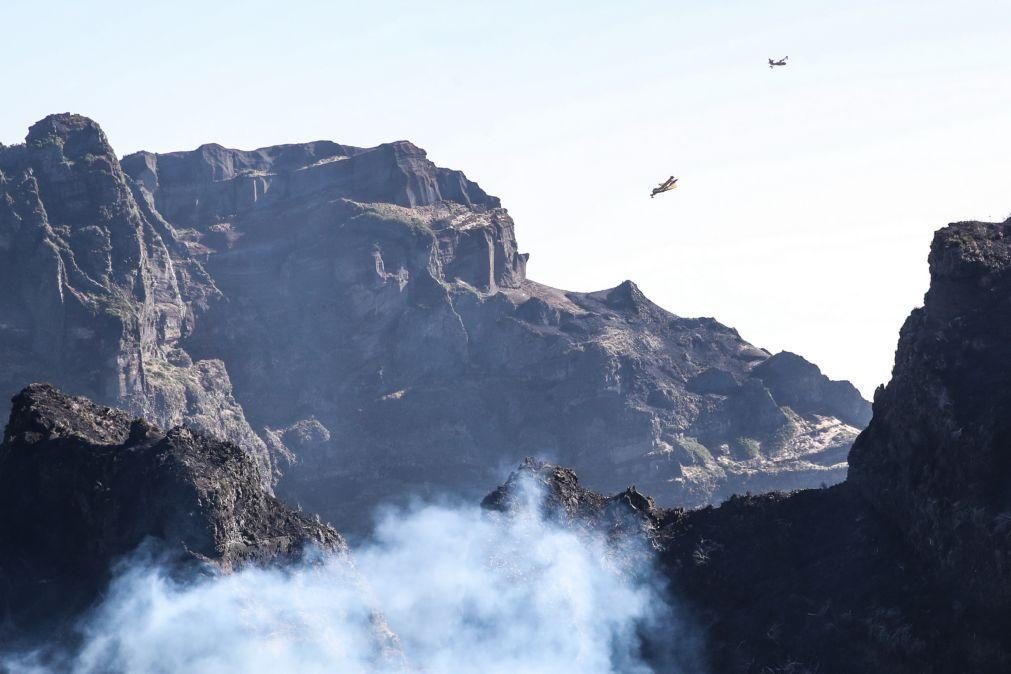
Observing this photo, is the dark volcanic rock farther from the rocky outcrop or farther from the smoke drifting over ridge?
the rocky outcrop

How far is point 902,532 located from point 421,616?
41919mm

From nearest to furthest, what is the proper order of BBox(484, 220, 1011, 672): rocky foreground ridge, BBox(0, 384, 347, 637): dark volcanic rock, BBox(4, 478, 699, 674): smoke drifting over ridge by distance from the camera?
BBox(484, 220, 1011, 672): rocky foreground ridge, BBox(4, 478, 699, 674): smoke drifting over ridge, BBox(0, 384, 347, 637): dark volcanic rock

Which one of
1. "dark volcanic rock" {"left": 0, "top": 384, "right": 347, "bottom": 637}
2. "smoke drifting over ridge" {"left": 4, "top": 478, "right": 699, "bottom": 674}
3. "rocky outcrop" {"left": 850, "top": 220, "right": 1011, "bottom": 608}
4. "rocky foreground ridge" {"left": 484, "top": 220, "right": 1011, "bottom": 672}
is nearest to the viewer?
"rocky foreground ridge" {"left": 484, "top": 220, "right": 1011, "bottom": 672}

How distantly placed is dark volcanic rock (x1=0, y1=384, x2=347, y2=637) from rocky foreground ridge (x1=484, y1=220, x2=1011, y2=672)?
27.9 meters

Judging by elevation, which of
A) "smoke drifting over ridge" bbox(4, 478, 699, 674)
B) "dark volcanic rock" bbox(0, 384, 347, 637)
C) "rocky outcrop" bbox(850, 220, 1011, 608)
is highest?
"rocky outcrop" bbox(850, 220, 1011, 608)

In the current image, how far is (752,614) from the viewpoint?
154 metres

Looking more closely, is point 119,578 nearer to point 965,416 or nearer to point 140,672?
point 140,672

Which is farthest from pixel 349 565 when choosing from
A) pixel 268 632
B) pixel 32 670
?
pixel 32 670

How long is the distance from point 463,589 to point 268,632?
24.5 m

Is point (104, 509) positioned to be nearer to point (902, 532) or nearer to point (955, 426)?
point (902, 532)

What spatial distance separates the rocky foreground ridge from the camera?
457ft

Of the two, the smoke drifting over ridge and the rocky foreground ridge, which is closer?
the rocky foreground ridge

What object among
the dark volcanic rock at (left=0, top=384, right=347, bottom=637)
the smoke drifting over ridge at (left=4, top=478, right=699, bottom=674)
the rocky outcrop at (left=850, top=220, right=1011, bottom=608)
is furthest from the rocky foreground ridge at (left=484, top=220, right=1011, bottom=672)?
the dark volcanic rock at (left=0, top=384, right=347, bottom=637)

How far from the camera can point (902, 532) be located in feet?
495
